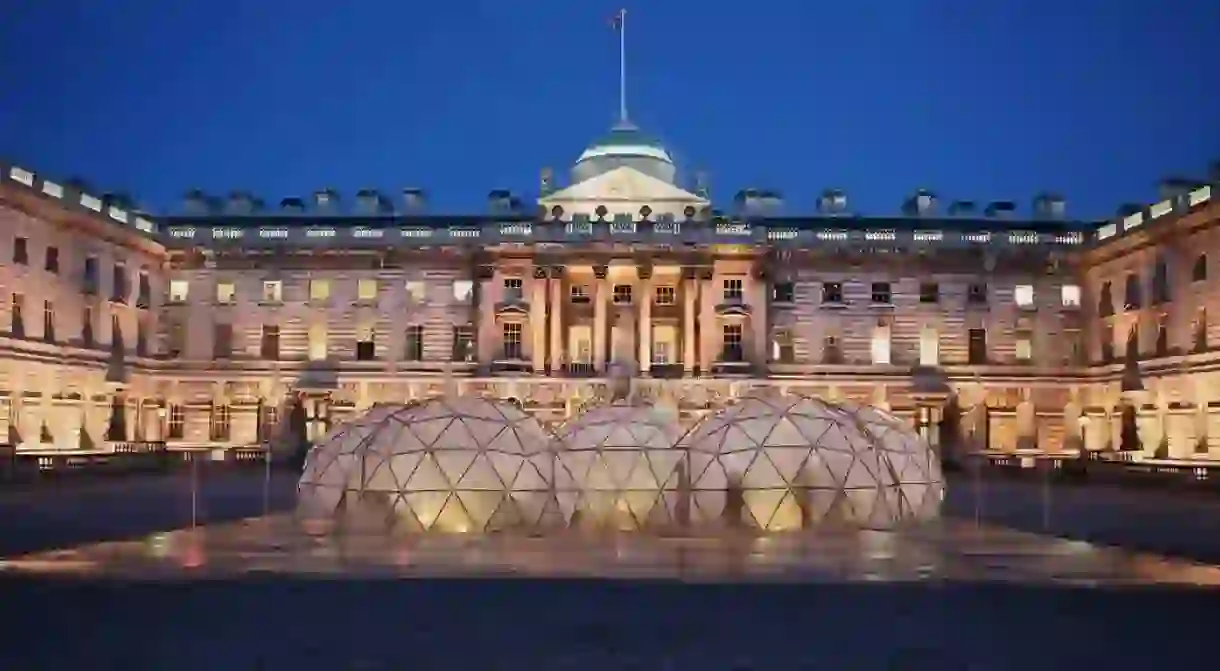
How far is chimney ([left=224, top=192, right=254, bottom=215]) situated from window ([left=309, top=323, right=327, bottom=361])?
34.6 feet

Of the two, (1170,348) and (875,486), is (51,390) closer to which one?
(875,486)

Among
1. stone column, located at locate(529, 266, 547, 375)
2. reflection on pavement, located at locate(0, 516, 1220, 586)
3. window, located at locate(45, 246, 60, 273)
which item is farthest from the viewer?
stone column, located at locate(529, 266, 547, 375)

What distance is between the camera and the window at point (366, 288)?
8088 cm

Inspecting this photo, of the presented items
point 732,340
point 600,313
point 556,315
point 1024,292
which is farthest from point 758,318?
point 1024,292

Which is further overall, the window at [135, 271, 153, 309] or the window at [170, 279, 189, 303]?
the window at [170, 279, 189, 303]

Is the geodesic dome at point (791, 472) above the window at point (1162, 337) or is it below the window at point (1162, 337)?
below

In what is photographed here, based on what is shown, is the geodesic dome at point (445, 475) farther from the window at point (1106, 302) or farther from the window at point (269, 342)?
the window at point (1106, 302)

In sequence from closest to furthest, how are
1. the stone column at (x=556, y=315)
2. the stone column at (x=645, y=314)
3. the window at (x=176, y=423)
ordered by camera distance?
the stone column at (x=556, y=315) < the stone column at (x=645, y=314) < the window at (x=176, y=423)

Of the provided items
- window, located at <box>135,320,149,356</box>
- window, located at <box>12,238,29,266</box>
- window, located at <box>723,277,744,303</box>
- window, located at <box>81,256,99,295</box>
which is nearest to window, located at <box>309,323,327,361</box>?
window, located at <box>135,320,149,356</box>

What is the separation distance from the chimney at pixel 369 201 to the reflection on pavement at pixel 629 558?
58998 millimetres

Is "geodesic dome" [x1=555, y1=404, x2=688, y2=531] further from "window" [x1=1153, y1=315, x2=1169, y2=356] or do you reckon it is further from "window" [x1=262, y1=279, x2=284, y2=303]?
"window" [x1=262, y1=279, x2=284, y2=303]

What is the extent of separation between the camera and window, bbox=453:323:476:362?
8031 cm

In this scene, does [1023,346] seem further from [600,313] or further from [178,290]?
[178,290]

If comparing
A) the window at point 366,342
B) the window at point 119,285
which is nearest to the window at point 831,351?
the window at point 366,342
